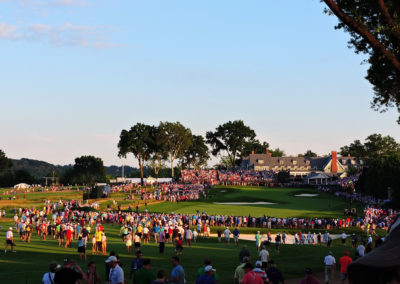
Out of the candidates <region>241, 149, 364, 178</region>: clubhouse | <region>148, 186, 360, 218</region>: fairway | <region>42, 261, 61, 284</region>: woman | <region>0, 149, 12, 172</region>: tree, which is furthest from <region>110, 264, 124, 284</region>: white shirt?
<region>0, 149, 12, 172</region>: tree

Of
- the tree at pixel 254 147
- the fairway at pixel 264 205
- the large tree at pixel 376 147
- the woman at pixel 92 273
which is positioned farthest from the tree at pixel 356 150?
the woman at pixel 92 273

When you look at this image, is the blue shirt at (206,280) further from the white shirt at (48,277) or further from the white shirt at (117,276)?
the white shirt at (48,277)

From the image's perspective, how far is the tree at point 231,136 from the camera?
511 ft

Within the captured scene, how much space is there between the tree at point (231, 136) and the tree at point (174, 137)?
56.0 ft

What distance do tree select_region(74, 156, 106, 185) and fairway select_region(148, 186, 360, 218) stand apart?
85.9m

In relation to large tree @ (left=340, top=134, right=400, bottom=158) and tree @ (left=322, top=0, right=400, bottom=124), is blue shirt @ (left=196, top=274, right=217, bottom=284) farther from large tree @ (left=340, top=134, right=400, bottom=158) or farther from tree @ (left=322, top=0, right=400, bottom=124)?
large tree @ (left=340, top=134, right=400, bottom=158)

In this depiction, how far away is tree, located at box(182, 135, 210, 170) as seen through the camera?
17077 centimetres

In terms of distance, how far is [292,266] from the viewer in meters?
27.1

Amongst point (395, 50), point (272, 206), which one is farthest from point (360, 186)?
point (395, 50)

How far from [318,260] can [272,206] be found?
141ft

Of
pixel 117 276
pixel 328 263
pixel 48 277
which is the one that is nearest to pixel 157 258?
pixel 328 263

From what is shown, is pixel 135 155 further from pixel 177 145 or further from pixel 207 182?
pixel 207 182

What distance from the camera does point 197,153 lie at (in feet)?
570

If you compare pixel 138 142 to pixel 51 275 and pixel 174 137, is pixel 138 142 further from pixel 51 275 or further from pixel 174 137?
pixel 51 275
